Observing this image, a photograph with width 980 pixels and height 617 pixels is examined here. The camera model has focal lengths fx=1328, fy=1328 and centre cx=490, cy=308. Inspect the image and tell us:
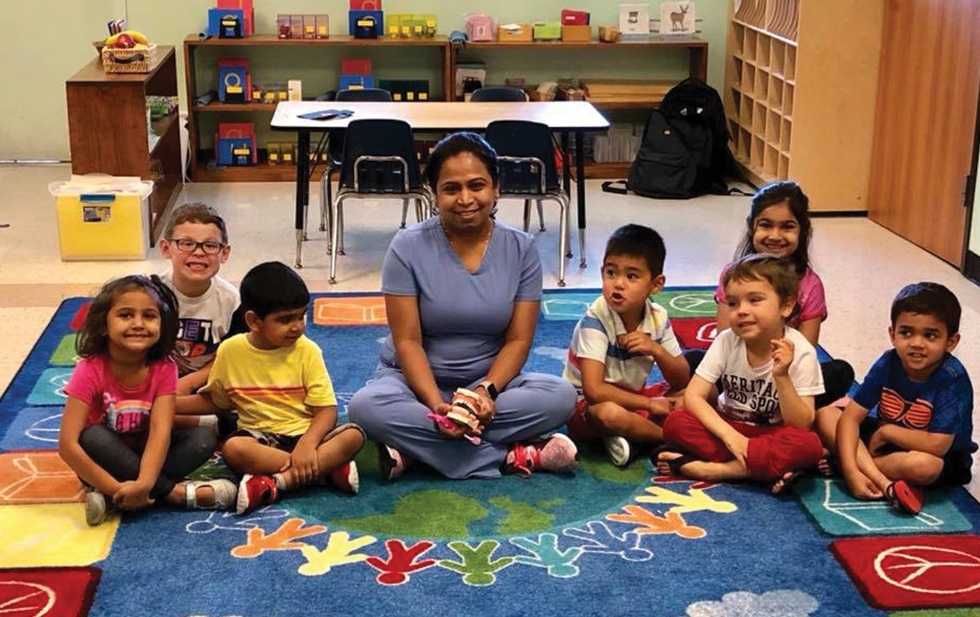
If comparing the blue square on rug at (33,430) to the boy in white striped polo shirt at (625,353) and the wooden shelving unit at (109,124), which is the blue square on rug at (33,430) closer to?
the boy in white striped polo shirt at (625,353)

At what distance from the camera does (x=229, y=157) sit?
732 centimetres

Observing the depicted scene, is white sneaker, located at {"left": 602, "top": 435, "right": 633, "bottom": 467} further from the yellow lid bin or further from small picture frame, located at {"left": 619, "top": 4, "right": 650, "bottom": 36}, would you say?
small picture frame, located at {"left": 619, "top": 4, "right": 650, "bottom": 36}

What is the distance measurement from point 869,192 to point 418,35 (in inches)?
101

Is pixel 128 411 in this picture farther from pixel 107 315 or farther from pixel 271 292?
pixel 271 292

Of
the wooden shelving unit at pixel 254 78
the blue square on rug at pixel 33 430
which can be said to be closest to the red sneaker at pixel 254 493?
the blue square on rug at pixel 33 430

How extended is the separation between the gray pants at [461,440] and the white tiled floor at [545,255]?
132 centimetres

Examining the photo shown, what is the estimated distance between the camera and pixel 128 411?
3.11 meters

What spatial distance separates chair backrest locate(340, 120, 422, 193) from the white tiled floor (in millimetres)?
397

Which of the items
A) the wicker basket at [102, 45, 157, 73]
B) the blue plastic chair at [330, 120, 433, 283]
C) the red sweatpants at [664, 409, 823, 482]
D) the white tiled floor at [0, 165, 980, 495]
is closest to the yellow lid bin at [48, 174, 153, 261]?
the white tiled floor at [0, 165, 980, 495]

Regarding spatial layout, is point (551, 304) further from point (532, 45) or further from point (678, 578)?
point (532, 45)

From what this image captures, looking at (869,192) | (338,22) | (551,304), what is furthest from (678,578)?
(338,22)

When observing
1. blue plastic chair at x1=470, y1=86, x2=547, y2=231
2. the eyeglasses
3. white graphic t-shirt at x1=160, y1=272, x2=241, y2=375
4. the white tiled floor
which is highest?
blue plastic chair at x1=470, y1=86, x2=547, y2=231

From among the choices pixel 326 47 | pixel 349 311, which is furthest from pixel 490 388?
pixel 326 47

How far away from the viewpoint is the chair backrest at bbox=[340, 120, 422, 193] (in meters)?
5.13
